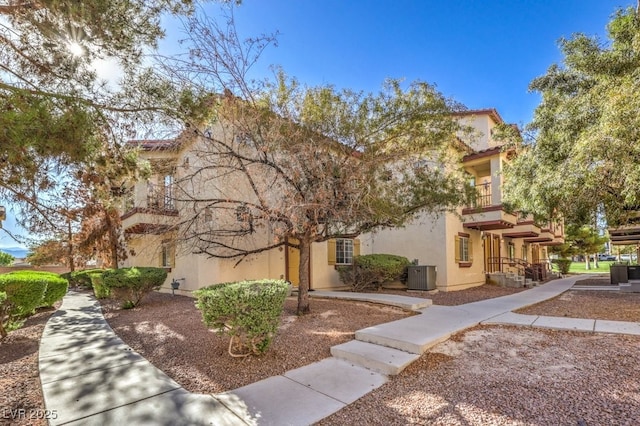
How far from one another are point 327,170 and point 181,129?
3112 mm

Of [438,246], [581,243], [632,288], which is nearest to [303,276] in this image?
[438,246]

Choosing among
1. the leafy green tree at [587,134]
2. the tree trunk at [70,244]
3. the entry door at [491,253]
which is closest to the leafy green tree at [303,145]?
the leafy green tree at [587,134]

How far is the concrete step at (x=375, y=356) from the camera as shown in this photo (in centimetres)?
482

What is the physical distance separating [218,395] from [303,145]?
4.67 meters

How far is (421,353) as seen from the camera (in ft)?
17.6

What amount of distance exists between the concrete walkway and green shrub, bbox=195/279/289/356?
756mm

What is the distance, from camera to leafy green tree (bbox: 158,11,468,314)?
268 inches

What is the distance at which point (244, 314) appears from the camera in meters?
4.93

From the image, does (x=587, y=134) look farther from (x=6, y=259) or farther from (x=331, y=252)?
(x=6, y=259)

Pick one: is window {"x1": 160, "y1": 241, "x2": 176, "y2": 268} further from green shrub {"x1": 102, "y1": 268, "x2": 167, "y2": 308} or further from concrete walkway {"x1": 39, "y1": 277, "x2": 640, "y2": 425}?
concrete walkway {"x1": 39, "y1": 277, "x2": 640, "y2": 425}

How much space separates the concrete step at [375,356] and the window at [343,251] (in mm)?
8459

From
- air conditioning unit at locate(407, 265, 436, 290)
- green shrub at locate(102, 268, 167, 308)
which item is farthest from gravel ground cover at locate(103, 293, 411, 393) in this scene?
air conditioning unit at locate(407, 265, 436, 290)

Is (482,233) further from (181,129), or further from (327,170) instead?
(181,129)

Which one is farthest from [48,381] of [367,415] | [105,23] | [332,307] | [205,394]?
[332,307]
